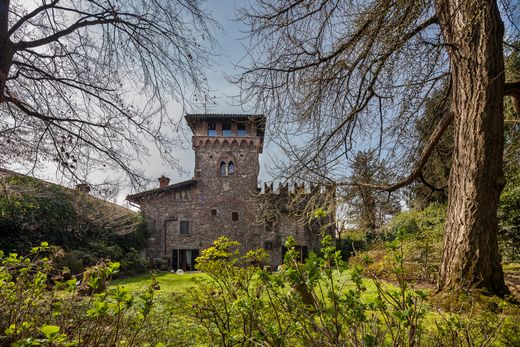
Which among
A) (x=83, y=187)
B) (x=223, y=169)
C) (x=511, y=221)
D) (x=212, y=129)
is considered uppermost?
(x=212, y=129)

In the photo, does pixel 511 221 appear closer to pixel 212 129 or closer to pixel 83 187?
pixel 83 187

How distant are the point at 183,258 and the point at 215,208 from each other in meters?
3.64

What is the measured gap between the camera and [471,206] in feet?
12.8

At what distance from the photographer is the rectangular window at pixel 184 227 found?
19578 millimetres

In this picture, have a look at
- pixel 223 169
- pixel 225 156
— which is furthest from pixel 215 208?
pixel 225 156

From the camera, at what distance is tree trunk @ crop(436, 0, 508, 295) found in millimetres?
3844

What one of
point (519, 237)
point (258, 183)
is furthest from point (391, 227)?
point (258, 183)

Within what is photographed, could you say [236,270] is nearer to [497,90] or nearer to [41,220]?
[497,90]

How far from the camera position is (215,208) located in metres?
20.2

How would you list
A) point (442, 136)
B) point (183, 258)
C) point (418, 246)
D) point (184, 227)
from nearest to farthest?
point (442, 136) < point (418, 246) < point (183, 258) < point (184, 227)

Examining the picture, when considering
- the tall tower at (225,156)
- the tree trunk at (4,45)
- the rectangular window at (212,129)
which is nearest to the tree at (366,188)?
the tree trunk at (4,45)

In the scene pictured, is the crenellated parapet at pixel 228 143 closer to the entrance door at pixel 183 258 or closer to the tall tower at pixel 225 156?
the tall tower at pixel 225 156

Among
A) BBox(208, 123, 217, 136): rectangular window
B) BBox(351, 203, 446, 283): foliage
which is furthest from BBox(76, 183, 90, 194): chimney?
BBox(208, 123, 217, 136): rectangular window

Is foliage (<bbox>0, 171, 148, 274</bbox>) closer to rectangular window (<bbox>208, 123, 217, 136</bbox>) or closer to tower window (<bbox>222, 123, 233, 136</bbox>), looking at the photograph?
rectangular window (<bbox>208, 123, 217, 136</bbox>)
